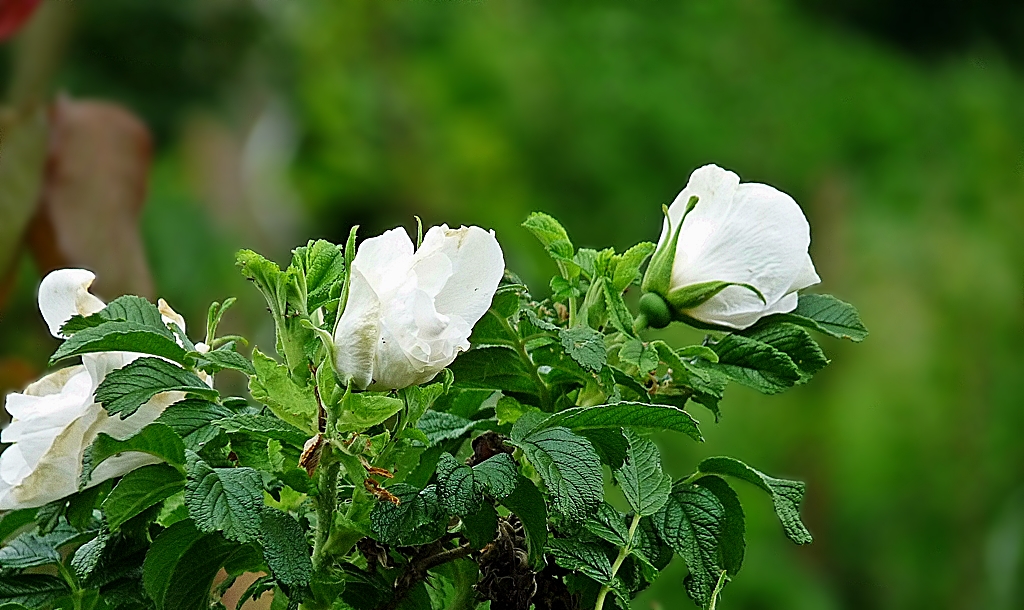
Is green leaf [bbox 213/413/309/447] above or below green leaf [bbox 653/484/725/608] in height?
above

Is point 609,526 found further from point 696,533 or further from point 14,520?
point 14,520

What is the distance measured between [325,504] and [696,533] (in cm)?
9

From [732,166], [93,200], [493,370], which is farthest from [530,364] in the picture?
[732,166]

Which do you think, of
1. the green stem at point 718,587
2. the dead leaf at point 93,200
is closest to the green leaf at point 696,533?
the green stem at point 718,587

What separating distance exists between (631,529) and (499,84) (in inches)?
64.6

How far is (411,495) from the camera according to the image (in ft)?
0.83

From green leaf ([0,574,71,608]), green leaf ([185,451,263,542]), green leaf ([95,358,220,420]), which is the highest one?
green leaf ([95,358,220,420])

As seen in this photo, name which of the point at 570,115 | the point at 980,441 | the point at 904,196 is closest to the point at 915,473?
the point at 980,441

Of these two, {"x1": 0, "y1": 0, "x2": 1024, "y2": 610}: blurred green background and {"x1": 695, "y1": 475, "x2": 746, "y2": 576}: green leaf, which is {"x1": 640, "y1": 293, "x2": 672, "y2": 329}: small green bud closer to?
{"x1": 695, "y1": 475, "x2": 746, "y2": 576}: green leaf

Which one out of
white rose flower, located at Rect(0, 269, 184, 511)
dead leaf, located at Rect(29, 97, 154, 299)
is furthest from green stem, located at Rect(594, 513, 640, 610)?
dead leaf, located at Rect(29, 97, 154, 299)

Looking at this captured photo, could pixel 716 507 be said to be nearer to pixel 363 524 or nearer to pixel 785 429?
pixel 363 524

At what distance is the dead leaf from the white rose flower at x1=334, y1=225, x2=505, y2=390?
0.41m

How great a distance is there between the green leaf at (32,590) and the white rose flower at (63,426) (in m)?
0.03

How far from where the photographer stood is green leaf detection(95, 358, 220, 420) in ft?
0.79
